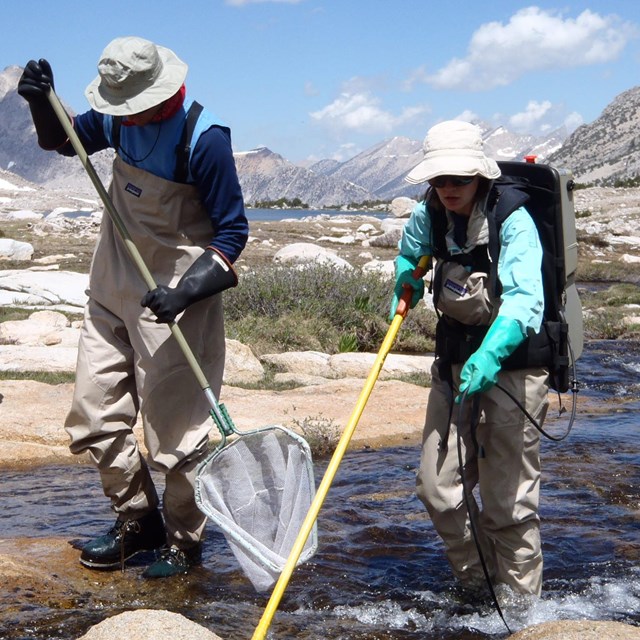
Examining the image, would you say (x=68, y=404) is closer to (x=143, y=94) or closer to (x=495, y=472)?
(x=143, y=94)

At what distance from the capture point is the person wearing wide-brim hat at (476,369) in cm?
382

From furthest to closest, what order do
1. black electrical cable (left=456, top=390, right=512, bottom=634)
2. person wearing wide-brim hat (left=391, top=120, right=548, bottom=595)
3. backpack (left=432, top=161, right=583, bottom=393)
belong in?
black electrical cable (left=456, top=390, right=512, bottom=634)
backpack (left=432, top=161, right=583, bottom=393)
person wearing wide-brim hat (left=391, top=120, right=548, bottom=595)

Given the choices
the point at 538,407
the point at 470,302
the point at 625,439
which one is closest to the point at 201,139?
the point at 470,302

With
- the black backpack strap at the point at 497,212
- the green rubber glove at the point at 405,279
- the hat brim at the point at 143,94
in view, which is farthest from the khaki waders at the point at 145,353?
the black backpack strap at the point at 497,212

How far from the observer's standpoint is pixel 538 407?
4.14 m

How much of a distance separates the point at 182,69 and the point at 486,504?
2.19m

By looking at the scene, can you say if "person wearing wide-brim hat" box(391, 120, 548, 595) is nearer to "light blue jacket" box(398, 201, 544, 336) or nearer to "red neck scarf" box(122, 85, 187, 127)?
"light blue jacket" box(398, 201, 544, 336)

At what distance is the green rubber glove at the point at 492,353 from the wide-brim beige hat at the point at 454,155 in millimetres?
583

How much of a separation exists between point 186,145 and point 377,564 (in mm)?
2379

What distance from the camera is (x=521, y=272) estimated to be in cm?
375

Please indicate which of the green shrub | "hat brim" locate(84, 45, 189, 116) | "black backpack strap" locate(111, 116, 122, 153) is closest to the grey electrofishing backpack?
"hat brim" locate(84, 45, 189, 116)

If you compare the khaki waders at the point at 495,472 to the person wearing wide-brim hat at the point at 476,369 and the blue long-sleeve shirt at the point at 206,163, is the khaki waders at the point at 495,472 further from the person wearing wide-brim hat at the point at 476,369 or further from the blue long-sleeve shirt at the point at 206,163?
the blue long-sleeve shirt at the point at 206,163

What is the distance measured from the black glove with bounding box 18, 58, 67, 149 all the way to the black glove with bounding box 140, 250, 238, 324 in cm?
93

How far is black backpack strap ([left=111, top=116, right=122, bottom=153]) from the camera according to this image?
14.5ft
